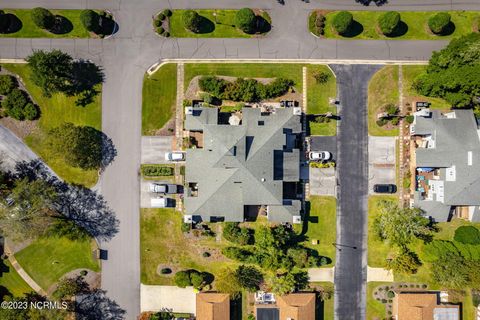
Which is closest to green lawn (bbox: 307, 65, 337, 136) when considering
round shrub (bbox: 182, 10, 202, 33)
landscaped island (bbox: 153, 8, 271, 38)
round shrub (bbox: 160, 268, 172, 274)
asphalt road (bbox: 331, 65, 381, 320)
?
asphalt road (bbox: 331, 65, 381, 320)

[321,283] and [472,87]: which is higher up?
[472,87]

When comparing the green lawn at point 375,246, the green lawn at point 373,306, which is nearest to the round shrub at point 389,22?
the green lawn at point 375,246

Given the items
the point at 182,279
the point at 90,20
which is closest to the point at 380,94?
the point at 182,279

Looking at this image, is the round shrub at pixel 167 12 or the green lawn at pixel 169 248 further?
the green lawn at pixel 169 248

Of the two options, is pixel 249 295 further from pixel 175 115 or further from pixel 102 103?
pixel 102 103

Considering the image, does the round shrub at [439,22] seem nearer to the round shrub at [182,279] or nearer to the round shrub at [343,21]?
the round shrub at [343,21]

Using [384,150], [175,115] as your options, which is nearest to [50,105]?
[175,115]

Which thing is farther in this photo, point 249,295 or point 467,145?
point 249,295
